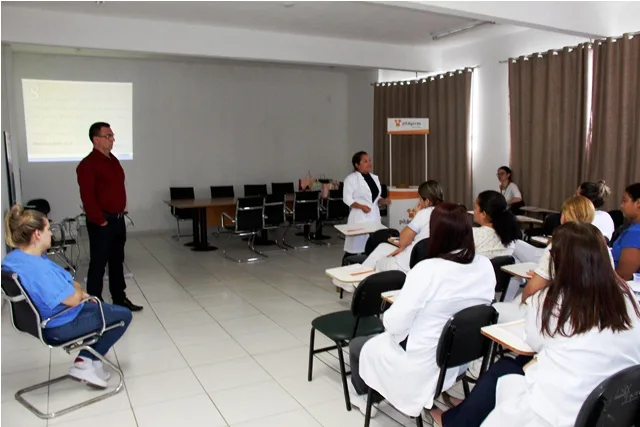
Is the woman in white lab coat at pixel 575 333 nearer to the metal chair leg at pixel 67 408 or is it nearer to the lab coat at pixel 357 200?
the metal chair leg at pixel 67 408

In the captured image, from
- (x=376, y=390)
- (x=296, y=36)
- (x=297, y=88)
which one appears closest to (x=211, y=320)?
(x=376, y=390)

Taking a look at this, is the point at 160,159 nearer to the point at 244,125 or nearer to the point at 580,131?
the point at 244,125

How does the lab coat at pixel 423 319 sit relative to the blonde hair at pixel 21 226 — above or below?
below

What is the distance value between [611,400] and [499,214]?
2.03m

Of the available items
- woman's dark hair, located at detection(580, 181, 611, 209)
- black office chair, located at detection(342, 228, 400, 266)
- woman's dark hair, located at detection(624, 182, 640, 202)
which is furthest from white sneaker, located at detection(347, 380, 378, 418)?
woman's dark hair, located at detection(580, 181, 611, 209)

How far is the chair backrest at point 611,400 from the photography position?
1.60 metres

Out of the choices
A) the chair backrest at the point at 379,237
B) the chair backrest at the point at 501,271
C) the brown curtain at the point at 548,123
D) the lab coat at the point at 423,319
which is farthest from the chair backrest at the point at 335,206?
the lab coat at the point at 423,319

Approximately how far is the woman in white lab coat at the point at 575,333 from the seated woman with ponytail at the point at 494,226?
1.62 metres

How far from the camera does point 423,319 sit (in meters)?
2.30

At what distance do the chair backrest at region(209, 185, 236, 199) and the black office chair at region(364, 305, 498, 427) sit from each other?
7.14 metres

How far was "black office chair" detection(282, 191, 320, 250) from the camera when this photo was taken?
7.70m

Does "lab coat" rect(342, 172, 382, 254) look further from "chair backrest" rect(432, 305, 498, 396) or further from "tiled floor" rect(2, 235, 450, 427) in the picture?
"chair backrest" rect(432, 305, 498, 396)

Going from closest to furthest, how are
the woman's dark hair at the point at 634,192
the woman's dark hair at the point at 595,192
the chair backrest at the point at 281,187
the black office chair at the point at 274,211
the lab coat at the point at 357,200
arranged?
the woman's dark hair at the point at 634,192, the woman's dark hair at the point at 595,192, the lab coat at the point at 357,200, the black office chair at the point at 274,211, the chair backrest at the point at 281,187

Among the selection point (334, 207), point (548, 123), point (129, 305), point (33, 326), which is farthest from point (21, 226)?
point (548, 123)
